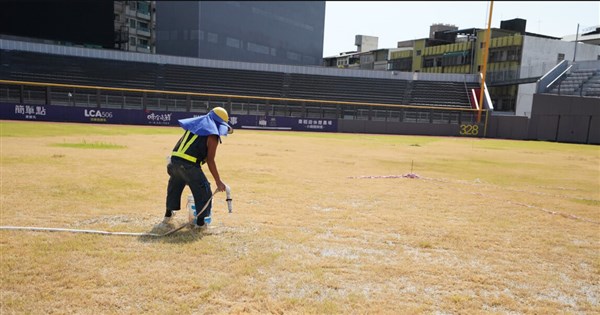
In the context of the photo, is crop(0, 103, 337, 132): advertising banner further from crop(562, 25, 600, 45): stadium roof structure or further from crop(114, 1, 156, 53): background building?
crop(114, 1, 156, 53): background building

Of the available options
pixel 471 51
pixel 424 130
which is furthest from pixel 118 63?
pixel 471 51

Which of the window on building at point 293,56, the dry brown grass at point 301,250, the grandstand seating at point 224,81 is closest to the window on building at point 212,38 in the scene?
the grandstand seating at point 224,81

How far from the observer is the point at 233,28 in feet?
175

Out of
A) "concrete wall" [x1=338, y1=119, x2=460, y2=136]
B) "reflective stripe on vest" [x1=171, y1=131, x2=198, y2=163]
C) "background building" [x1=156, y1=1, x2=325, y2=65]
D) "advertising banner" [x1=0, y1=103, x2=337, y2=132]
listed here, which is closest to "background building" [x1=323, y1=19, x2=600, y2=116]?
"concrete wall" [x1=338, y1=119, x2=460, y2=136]

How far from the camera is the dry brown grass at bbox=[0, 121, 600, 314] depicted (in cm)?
384

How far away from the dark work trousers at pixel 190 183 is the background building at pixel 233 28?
46.2 metres

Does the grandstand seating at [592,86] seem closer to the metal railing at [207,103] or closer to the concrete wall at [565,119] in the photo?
the concrete wall at [565,119]

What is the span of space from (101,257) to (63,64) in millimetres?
43364

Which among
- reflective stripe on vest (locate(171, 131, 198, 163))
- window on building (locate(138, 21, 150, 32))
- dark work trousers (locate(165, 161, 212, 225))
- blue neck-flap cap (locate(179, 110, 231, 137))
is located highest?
window on building (locate(138, 21, 150, 32))

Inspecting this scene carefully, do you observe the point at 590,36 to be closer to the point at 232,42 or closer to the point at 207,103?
the point at 207,103

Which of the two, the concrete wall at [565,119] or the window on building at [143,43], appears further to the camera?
the window on building at [143,43]

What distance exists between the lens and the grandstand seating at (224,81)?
3869 centimetres

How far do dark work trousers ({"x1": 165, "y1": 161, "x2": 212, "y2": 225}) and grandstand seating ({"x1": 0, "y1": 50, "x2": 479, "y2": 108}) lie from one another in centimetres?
3836

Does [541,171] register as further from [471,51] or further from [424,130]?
[471,51]
